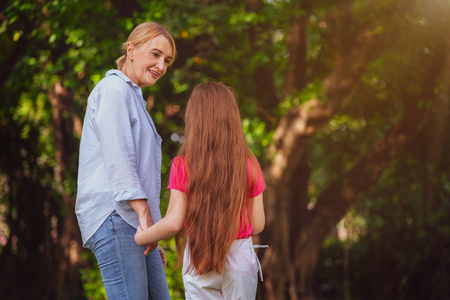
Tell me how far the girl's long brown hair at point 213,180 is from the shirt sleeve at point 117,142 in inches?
11.3

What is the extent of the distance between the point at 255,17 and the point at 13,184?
569 cm

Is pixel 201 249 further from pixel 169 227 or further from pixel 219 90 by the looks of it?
pixel 219 90

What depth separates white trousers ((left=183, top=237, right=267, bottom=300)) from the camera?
2420 mm

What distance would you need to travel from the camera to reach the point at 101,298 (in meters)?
6.57

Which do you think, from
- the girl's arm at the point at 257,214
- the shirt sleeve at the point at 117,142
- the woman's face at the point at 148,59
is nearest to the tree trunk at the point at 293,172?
the girl's arm at the point at 257,214

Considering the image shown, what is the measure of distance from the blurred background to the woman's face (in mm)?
4067

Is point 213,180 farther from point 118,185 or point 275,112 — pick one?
point 275,112

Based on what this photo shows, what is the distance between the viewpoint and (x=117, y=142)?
2.16 metres

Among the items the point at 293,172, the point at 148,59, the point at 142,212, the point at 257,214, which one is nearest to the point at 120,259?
the point at 142,212

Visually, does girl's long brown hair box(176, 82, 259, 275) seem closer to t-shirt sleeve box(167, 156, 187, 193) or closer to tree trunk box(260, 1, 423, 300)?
t-shirt sleeve box(167, 156, 187, 193)

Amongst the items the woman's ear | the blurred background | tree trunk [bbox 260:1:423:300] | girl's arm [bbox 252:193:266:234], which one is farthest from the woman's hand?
tree trunk [bbox 260:1:423:300]

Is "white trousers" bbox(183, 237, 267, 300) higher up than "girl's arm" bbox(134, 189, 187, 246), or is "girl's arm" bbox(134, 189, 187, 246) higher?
"girl's arm" bbox(134, 189, 187, 246)

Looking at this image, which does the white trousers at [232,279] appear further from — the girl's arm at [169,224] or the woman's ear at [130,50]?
the woman's ear at [130,50]

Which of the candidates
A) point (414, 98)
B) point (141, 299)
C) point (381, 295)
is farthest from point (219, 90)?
point (381, 295)
